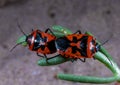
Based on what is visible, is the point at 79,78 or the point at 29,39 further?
the point at 29,39

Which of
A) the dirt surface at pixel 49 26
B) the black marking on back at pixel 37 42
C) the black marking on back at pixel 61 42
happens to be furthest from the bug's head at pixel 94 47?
the dirt surface at pixel 49 26

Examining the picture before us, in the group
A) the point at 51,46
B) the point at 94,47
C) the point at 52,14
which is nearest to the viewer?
the point at 94,47

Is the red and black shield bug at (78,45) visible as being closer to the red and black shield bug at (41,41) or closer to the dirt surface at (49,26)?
the red and black shield bug at (41,41)

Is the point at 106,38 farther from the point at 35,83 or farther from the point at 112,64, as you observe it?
the point at 112,64

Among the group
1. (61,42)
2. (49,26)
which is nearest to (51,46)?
(61,42)

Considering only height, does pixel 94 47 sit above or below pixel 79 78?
above

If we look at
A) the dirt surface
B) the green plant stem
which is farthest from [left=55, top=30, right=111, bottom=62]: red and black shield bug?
the dirt surface

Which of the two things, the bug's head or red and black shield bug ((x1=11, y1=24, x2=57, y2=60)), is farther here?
red and black shield bug ((x1=11, y1=24, x2=57, y2=60))

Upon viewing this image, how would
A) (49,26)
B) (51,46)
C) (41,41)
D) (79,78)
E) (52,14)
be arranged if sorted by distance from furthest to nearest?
(52,14) < (49,26) < (41,41) < (51,46) < (79,78)

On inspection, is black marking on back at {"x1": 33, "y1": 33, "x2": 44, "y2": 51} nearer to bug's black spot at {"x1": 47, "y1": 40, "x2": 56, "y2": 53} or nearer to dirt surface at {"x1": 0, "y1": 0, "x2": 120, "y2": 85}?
bug's black spot at {"x1": 47, "y1": 40, "x2": 56, "y2": 53}

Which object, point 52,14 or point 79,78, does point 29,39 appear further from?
point 52,14
